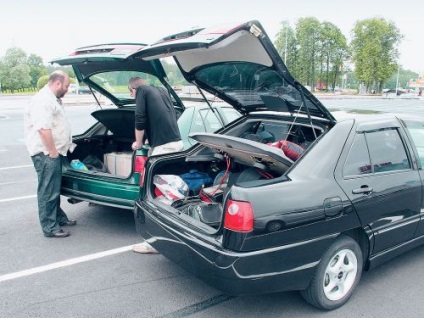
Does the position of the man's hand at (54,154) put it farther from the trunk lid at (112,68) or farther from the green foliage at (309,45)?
the green foliage at (309,45)

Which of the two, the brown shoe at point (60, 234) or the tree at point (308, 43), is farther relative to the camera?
the tree at point (308, 43)

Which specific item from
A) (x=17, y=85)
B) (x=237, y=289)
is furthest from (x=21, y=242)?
(x=17, y=85)

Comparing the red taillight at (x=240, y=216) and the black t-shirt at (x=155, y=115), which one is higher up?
the black t-shirt at (x=155, y=115)

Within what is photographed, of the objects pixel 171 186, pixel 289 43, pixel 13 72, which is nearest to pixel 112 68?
pixel 171 186

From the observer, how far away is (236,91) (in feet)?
13.4

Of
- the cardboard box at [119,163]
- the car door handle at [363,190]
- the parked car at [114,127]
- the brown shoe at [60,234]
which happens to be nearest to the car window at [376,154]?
the car door handle at [363,190]

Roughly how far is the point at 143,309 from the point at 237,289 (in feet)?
2.77

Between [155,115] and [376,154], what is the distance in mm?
2374

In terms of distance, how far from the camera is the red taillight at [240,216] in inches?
101

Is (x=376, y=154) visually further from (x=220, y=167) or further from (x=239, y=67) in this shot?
(x=220, y=167)

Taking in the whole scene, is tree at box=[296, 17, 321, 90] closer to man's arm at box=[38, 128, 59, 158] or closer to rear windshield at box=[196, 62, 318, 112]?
rear windshield at box=[196, 62, 318, 112]

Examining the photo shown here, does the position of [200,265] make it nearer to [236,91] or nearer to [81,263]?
[81,263]

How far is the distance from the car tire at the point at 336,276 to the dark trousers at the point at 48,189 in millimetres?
2839

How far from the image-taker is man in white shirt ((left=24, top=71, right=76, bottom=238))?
4129 millimetres
